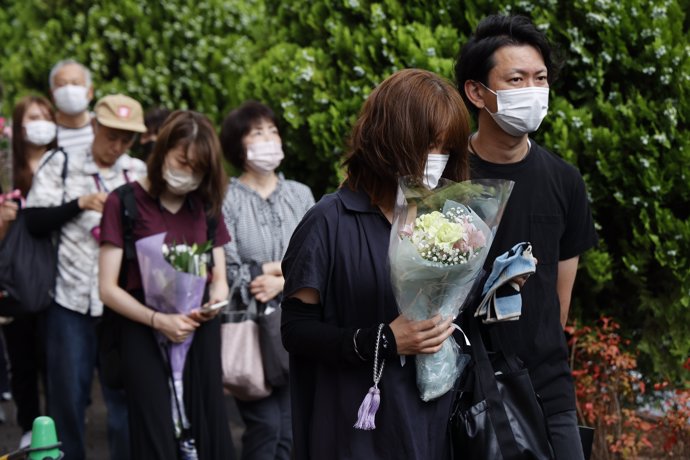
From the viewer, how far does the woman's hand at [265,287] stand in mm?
5465

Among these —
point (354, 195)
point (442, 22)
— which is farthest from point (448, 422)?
point (442, 22)

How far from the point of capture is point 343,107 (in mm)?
5770

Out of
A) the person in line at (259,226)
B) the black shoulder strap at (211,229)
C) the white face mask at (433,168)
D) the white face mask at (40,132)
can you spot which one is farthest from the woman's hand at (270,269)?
the white face mask at (433,168)

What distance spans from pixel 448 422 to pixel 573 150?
242 cm

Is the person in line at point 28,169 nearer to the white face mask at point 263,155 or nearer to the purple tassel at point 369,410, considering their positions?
the white face mask at point 263,155

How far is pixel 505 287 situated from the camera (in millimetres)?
3352

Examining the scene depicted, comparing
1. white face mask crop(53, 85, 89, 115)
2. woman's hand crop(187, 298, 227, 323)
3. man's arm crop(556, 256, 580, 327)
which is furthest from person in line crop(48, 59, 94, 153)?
man's arm crop(556, 256, 580, 327)

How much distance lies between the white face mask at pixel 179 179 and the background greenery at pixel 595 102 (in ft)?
3.25

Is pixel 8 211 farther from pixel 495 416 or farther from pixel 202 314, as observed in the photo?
pixel 495 416

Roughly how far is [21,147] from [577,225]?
4.16m

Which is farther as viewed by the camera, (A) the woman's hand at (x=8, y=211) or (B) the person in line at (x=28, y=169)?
(B) the person in line at (x=28, y=169)

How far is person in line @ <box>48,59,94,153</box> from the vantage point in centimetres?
673

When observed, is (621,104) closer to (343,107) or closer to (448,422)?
(343,107)

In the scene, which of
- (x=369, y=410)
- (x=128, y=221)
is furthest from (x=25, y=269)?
(x=369, y=410)
